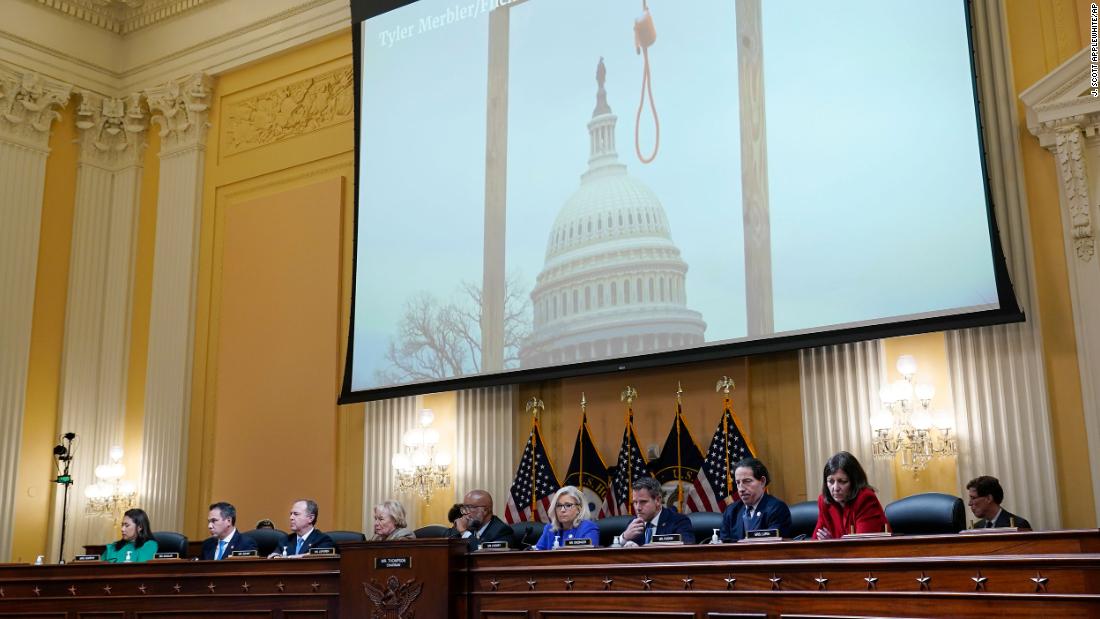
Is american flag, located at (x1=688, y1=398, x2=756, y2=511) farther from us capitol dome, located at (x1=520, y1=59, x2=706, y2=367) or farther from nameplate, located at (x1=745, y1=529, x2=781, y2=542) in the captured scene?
nameplate, located at (x1=745, y1=529, x2=781, y2=542)

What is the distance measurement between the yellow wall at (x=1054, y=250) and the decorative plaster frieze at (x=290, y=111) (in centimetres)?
594

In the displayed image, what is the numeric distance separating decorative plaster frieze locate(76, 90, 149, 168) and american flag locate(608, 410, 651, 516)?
679cm

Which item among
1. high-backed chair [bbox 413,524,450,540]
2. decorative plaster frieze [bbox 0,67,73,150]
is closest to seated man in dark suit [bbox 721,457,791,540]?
high-backed chair [bbox 413,524,450,540]

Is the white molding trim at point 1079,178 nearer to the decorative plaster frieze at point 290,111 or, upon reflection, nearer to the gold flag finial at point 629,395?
the gold flag finial at point 629,395

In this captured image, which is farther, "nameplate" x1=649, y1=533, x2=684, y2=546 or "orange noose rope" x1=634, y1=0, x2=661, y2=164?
"orange noose rope" x1=634, y1=0, x2=661, y2=164

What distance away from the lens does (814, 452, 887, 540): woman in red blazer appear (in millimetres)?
5301

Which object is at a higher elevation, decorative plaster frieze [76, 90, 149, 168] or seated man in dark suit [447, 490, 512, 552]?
decorative plaster frieze [76, 90, 149, 168]

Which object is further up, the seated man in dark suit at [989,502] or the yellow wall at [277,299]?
the yellow wall at [277,299]

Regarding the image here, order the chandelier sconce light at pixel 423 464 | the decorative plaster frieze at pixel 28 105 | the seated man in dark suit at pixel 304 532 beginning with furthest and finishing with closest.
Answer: the decorative plaster frieze at pixel 28 105 → the chandelier sconce light at pixel 423 464 → the seated man in dark suit at pixel 304 532

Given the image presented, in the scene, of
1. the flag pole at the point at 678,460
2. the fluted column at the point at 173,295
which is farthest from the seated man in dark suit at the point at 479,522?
the fluted column at the point at 173,295

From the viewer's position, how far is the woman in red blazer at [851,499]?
5301 millimetres

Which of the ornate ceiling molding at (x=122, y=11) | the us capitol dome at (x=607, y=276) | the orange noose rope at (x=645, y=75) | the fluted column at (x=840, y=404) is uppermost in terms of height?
the ornate ceiling molding at (x=122, y=11)

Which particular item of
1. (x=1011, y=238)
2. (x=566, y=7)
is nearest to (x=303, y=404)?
(x=566, y=7)

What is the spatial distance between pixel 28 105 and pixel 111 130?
935 mm
